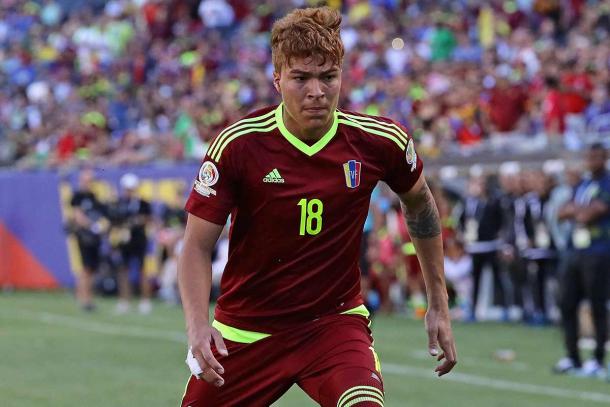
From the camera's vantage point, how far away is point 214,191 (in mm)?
5445

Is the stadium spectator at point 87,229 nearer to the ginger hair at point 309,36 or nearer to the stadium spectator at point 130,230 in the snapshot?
the stadium spectator at point 130,230

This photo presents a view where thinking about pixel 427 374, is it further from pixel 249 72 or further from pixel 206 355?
pixel 249 72

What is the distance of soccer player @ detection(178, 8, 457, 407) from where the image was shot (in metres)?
5.41

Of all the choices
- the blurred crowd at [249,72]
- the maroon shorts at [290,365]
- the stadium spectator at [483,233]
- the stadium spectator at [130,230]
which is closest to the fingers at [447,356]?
the maroon shorts at [290,365]

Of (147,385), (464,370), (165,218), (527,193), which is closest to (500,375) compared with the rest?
(464,370)

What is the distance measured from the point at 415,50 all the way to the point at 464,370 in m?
11.8

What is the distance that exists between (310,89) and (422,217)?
0.97 metres

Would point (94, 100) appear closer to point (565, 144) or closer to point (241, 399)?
point (565, 144)

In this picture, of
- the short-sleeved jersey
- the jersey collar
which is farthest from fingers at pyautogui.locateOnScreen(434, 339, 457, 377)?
the jersey collar

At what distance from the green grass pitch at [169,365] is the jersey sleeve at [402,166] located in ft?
16.5

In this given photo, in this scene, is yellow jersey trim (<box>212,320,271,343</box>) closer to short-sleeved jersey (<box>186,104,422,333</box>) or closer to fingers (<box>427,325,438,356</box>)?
short-sleeved jersey (<box>186,104,422,333</box>)

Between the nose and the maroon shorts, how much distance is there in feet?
3.34

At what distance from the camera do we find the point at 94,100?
28.9 metres

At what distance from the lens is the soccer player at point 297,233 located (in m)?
5.41
